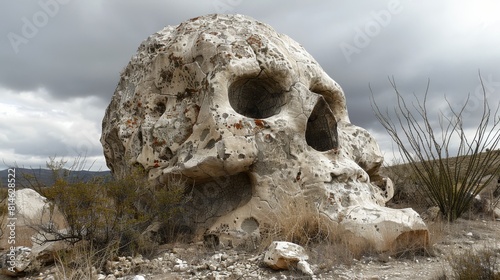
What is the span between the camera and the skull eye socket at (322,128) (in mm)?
7609

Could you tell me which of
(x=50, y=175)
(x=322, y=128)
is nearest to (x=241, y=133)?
(x=322, y=128)

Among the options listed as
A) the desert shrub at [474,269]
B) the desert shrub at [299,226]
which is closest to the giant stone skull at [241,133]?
the desert shrub at [299,226]

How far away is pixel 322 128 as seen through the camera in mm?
7809

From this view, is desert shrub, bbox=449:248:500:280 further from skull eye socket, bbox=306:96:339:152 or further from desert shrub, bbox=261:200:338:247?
skull eye socket, bbox=306:96:339:152

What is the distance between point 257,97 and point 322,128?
4.11 feet

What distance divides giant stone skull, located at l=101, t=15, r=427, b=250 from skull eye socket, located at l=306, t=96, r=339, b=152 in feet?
0.06

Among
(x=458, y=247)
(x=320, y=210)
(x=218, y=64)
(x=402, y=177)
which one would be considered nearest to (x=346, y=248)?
(x=320, y=210)

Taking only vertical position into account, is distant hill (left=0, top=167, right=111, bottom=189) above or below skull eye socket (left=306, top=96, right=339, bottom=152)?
below

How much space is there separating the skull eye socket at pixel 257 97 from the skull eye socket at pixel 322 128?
66 cm

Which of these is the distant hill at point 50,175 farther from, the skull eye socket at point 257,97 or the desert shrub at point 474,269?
the desert shrub at point 474,269

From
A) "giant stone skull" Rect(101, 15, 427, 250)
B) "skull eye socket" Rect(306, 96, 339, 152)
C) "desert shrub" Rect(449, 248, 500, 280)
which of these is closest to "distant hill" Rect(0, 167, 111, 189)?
"giant stone skull" Rect(101, 15, 427, 250)

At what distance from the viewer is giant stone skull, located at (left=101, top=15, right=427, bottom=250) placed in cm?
666

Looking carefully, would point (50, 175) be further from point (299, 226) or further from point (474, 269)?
point (474, 269)

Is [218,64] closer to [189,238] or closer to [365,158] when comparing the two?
[189,238]
